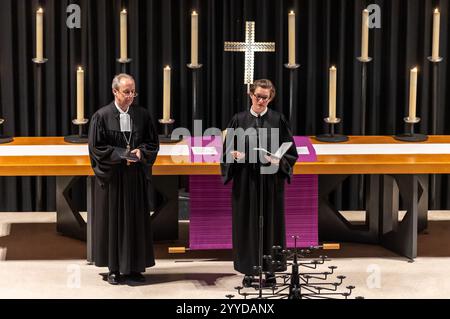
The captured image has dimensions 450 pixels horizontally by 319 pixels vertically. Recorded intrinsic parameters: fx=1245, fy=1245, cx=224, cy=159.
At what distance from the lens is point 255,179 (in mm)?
9969

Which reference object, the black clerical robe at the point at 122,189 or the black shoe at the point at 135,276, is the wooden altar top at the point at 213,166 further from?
the black shoe at the point at 135,276

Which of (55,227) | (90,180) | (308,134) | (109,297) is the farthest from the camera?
(308,134)

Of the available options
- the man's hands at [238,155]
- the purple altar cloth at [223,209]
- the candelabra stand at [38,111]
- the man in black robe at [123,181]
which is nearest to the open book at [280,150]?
the man's hands at [238,155]

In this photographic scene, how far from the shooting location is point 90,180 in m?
10.5

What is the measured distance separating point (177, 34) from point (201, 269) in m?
3.02

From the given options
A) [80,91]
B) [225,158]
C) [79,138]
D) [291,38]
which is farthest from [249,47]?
[225,158]

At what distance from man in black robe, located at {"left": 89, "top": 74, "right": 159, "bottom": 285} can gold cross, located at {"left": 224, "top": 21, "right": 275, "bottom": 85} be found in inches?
68.9

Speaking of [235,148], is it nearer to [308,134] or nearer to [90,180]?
[90,180]

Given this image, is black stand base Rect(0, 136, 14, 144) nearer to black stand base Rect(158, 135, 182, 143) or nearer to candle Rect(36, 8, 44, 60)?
candle Rect(36, 8, 44, 60)

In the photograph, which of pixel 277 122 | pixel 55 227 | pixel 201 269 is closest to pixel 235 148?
pixel 277 122

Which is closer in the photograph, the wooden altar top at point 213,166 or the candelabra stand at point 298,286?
the candelabra stand at point 298,286

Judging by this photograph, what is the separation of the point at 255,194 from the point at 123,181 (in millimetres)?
1069

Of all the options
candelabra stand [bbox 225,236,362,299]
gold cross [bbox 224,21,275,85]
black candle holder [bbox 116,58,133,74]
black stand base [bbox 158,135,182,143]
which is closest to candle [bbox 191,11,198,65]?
gold cross [bbox 224,21,275,85]

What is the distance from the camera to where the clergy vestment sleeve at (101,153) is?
9922 millimetres
